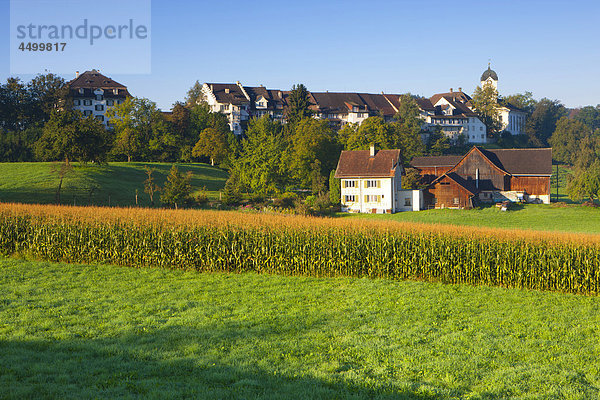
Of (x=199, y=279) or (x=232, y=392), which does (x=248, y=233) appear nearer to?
(x=199, y=279)

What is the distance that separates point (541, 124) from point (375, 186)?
122m

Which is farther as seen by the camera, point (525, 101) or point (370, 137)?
point (525, 101)

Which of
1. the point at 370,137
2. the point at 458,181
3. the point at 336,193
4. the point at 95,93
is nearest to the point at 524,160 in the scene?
the point at 458,181

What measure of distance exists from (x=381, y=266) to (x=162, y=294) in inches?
377

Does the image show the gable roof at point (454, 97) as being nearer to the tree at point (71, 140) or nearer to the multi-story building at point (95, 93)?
the multi-story building at point (95, 93)

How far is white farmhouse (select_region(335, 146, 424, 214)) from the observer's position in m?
66.9

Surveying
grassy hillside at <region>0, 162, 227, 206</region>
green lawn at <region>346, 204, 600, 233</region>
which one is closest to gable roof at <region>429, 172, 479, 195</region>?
green lawn at <region>346, 204, 600, 233</region>

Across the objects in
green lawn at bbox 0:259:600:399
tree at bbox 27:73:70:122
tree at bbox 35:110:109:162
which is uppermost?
tree at bbox 27:73:70:122

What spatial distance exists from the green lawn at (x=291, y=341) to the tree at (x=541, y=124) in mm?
152331

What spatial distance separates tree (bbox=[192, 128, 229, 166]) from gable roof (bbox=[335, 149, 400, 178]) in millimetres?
30803

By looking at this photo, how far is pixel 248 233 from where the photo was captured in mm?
24453

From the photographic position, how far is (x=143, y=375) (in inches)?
392

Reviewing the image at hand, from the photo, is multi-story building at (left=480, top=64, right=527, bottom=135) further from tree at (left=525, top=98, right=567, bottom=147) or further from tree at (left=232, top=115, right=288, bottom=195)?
tree at (left=232, top=115, right=288, bottom=195)

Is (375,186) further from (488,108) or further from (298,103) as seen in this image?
(488,108)
